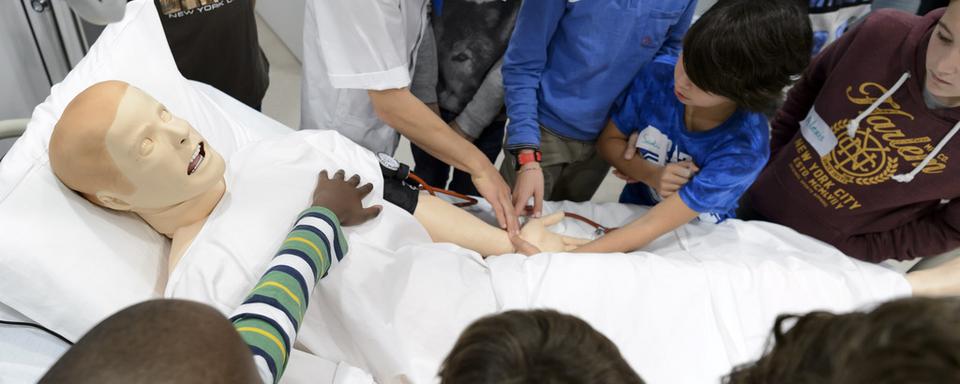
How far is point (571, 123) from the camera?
1.49 metres

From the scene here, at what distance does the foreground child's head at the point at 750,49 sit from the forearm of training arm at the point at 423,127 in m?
0.55

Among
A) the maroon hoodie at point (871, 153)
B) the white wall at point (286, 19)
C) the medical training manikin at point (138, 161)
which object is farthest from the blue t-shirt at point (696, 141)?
the white wall at point (286, 19)

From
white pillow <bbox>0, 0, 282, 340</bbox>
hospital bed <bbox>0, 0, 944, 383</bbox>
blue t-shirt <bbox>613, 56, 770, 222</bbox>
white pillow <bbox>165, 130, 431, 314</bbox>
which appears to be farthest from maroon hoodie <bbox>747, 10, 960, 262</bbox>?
white pillow <bbox>0, 0, 282, 340</bbox>

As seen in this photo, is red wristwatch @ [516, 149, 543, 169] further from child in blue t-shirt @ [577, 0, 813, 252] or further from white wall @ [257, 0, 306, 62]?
white wall @ [257, 0, 306, 62]

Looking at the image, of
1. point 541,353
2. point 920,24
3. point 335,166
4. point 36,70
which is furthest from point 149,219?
point 920,24

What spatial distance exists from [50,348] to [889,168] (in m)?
1.64

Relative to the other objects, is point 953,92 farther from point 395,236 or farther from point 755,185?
point 395,236

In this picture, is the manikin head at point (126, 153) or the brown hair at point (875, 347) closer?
the brown hair at point (875, 347)

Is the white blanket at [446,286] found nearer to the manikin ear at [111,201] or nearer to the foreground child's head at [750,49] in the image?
the manikin ear at [111,201]

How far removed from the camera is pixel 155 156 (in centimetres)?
96

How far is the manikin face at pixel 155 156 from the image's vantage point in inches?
36.5

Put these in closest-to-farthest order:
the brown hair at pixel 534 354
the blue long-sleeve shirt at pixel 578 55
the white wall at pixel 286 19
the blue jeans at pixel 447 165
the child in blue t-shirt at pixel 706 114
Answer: the brown hair at pixel 534 354, the child in blue t-shirt at pixel 706 114, the blue long-sleeve shirt at pixel 578 55, the blue jeans at pixel 447 165, the white wall at pixel 286 19

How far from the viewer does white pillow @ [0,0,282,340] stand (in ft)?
2.92

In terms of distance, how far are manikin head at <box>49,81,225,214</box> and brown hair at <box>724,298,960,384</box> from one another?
937 mm
